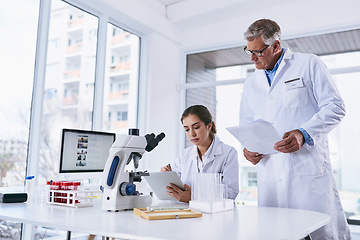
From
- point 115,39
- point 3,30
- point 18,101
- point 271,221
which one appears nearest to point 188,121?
point 271,221

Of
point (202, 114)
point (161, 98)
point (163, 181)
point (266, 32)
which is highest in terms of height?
point (161, 98)

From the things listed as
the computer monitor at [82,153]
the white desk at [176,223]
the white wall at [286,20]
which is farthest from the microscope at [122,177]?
the white wall at [286,20]

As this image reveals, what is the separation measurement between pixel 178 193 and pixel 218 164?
0.40 metres

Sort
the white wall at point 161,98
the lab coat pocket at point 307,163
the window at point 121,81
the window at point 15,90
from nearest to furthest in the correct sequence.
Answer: the lab coat pocket at point 307,163, the window at point 15,90, the window at point 121,81, the white wall at point 161,98

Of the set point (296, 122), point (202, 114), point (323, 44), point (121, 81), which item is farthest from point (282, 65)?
point (121, 81)

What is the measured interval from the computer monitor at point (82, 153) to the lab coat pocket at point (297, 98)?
1.42 m

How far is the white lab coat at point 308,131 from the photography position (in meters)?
1.60

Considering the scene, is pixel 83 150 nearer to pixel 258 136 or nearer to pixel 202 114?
pixel 202 114

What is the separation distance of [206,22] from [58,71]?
6.48ft

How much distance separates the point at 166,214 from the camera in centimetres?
119

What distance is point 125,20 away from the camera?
373cm

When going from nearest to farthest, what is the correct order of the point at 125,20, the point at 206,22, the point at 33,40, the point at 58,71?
the point at 33,40 → the point at 58,71 → the point at 125,20 → the point at 206,22

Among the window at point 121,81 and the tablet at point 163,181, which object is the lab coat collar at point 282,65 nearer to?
the tablet at point 163,181

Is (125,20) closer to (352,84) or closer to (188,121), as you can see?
(188,121)
